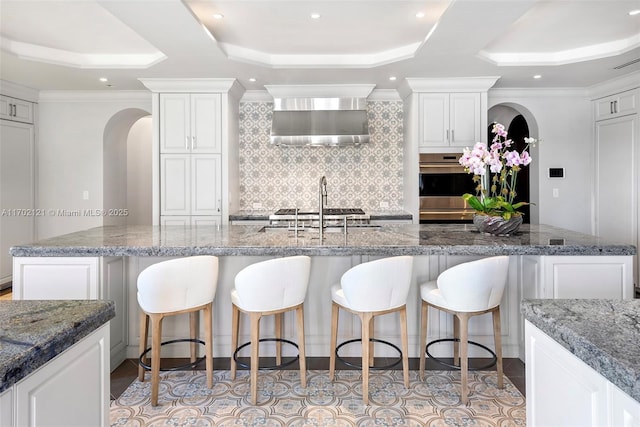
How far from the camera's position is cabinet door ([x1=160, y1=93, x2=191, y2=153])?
14.6 ft

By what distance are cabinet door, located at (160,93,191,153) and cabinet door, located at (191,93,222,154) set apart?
0.07 metres

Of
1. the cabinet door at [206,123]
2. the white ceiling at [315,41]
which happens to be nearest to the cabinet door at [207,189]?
the cabinet door at [206,123]

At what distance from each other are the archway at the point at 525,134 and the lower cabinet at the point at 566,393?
391 cm

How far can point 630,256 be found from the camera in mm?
2166

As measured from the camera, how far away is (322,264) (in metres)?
2.62

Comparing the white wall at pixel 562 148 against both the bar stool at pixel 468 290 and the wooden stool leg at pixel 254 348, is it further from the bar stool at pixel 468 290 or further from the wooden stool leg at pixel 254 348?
the wooden stool leg at pixel 254 348

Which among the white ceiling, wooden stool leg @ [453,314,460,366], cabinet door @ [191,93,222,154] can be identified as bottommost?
wooden stool leg @ [453,314,460,366]

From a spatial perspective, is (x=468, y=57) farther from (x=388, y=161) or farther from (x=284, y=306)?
(x=284, y=306)

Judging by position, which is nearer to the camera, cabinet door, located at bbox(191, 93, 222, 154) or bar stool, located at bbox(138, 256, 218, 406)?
bar stool, located at bbox(138, 256, 218, 406)

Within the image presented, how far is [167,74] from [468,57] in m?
3.01

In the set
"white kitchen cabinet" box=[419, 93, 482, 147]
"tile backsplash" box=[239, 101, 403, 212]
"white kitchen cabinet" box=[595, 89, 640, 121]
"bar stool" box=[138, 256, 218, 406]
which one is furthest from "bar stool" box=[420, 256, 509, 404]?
"white kitchen cabinet" box=[595, 89, 640, 121]

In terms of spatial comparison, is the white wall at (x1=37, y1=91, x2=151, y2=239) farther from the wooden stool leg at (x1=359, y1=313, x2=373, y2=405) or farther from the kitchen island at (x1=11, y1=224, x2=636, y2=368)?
the wooden stool leg at (x1=359, y1=313, x2=373, y2=405)

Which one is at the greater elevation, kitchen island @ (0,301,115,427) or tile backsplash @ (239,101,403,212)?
tile backsplash @ (239,101,403,212)

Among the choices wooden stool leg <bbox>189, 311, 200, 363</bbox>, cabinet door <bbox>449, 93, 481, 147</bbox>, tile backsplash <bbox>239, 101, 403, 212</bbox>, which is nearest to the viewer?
wooden stool leg <bbox>189, 311, 200, 363</bbox>
